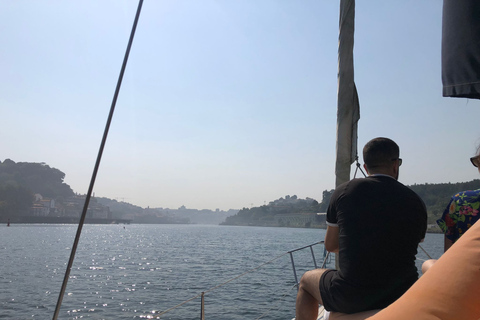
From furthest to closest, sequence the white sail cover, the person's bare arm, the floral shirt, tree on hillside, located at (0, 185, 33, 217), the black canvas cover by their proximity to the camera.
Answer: tree on hillside, located at (0, 185, 33, 217) < the white sail cover < the person's bare arm < the floral shirt < the black canvas cover

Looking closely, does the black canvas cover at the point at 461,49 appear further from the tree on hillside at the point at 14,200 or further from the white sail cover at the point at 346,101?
the tree on hillside at the point at 14,200

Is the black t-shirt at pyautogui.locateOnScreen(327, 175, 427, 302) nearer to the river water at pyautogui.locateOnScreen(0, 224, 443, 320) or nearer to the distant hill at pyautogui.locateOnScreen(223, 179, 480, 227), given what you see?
the river water at pyautogui.locateOnScreen(0, 224, 443, 320)

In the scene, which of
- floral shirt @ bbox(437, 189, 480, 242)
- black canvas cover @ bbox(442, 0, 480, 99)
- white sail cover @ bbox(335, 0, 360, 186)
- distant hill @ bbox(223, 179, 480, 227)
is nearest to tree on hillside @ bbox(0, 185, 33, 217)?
distant hill @ bbox(223, 179, 480, 227)

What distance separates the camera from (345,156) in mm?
3238

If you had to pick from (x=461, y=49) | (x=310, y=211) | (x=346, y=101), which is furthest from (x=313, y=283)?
(x=310, y=211)

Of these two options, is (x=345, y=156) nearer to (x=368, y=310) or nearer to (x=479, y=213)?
(x=479, y=213)

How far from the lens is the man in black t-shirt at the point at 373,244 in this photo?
5.12 ft

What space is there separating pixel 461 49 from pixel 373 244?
816mm

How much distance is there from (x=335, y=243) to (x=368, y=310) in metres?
0.36

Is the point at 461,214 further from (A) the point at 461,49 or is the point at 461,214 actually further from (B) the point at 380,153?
(A) the point at 461,49

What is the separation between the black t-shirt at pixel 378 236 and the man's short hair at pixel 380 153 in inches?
6.3

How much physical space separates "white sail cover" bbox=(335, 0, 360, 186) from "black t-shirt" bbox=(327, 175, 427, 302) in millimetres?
1511

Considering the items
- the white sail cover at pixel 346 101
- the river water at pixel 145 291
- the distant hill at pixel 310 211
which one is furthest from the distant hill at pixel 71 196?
the white sail cover at pixel 346 101

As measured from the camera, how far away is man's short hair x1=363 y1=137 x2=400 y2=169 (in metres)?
1.86
